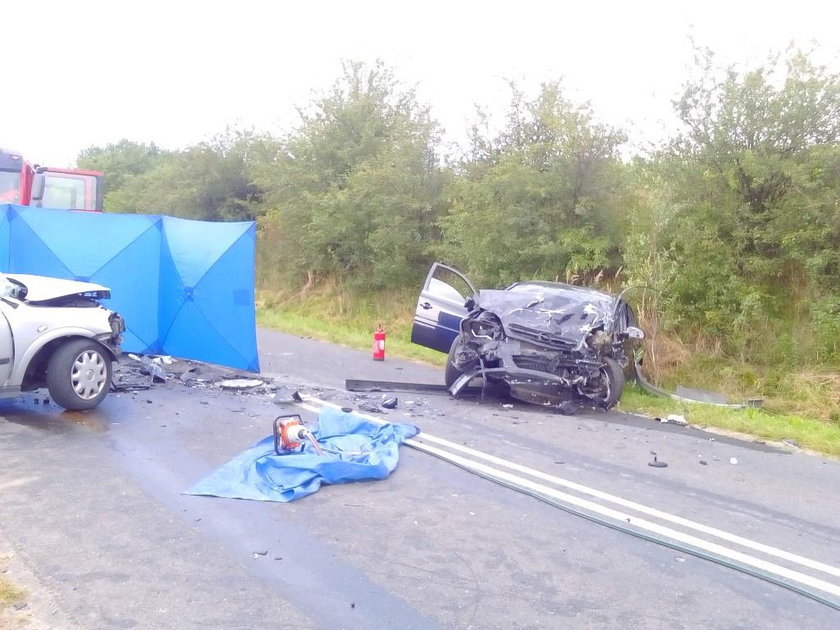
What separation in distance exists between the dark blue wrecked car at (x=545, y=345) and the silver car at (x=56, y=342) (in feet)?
13.1

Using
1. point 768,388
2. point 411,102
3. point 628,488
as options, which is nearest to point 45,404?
point 628,488

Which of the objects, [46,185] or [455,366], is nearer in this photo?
[455,366]

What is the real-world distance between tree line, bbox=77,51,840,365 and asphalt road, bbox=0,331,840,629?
3.82m

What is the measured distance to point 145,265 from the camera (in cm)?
1119

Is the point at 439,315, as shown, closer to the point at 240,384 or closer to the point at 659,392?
the point at 240,384

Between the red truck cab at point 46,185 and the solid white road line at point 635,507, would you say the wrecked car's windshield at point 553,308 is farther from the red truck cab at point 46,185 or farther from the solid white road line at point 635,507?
the red truck cab at point 46,185

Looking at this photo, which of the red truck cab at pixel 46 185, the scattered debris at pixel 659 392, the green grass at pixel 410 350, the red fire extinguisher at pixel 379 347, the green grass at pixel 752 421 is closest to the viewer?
the green grass at pixel 752 421

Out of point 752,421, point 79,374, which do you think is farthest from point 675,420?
point 79,374

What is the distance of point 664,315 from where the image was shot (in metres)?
11.6

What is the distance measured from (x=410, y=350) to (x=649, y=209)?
4.91 m

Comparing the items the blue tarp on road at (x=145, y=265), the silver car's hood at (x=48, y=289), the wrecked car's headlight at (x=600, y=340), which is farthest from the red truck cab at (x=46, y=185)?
the wrecked car's headlight at (x=600, y=340)

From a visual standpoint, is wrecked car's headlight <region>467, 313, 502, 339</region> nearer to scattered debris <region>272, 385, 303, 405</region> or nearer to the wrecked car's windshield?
the wrecked car's windshield

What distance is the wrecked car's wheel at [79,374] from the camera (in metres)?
7.53

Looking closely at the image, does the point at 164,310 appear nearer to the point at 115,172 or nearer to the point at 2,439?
the point at 2,439
